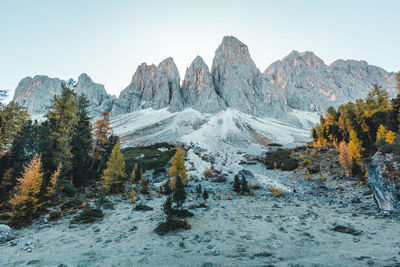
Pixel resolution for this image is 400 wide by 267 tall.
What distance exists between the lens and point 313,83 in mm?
172500

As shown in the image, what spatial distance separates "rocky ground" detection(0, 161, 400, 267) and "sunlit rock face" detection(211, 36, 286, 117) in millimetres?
116529

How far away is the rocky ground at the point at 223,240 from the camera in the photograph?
231 inches

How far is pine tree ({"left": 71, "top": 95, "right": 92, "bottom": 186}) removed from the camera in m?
21.7

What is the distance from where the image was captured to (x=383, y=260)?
16.5 feet

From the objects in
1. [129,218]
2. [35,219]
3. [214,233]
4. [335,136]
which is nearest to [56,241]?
[129,218]

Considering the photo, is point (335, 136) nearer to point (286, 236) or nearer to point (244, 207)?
point (244, 207)

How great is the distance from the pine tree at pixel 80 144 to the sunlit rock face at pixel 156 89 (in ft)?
329

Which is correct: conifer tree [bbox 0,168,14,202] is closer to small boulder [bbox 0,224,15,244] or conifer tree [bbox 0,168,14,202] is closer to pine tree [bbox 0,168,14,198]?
pine tree [bbox 0,168,14,198]

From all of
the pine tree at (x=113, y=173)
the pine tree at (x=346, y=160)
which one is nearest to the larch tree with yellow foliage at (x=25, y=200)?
the pine tree at (x=113, y=173)

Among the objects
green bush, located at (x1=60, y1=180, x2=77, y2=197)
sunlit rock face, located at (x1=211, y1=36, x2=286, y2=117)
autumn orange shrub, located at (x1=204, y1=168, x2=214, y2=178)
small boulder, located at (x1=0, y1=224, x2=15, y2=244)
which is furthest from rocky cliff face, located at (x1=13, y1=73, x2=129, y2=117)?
small boulder, located at (x1=0, y1=224, x2=15, y2=244)

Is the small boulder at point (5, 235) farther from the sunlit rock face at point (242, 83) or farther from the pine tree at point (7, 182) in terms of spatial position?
the sunlit rock face at point (242, 83)

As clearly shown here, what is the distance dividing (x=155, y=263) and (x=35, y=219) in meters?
11.3

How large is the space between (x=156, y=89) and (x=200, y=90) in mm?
39552

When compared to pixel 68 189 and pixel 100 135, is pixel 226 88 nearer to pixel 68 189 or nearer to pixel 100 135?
pixel 100 135
